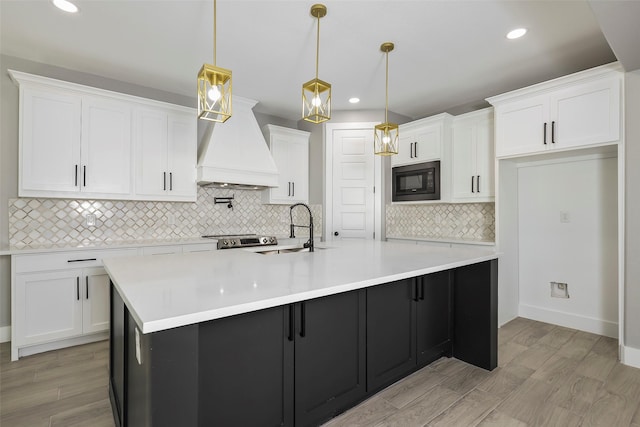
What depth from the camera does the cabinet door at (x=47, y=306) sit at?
2721 millimetres

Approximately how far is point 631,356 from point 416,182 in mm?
2669

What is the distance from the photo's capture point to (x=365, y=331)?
6.26ft

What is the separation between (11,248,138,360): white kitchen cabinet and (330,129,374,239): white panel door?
2745 mm

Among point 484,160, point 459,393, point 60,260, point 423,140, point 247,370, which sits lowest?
point 459,393

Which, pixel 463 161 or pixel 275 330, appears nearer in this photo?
pixel 275 330

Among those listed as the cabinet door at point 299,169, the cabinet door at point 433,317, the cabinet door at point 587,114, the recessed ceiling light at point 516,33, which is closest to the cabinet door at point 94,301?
the cabinet door at point 299,169

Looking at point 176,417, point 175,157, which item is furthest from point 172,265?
point 175,157

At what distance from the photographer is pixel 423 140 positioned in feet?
14.3

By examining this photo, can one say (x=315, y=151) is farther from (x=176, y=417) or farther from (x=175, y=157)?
(x=176, y=417)

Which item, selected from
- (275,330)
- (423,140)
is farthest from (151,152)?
(423,140)

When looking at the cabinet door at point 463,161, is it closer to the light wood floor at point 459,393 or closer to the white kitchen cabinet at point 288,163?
the light wood floor at point 459,393

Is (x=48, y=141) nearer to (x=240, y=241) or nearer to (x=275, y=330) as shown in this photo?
(x=240, y=241)

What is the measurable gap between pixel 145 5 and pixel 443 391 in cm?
340

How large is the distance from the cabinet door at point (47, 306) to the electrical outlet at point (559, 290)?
4827mm
